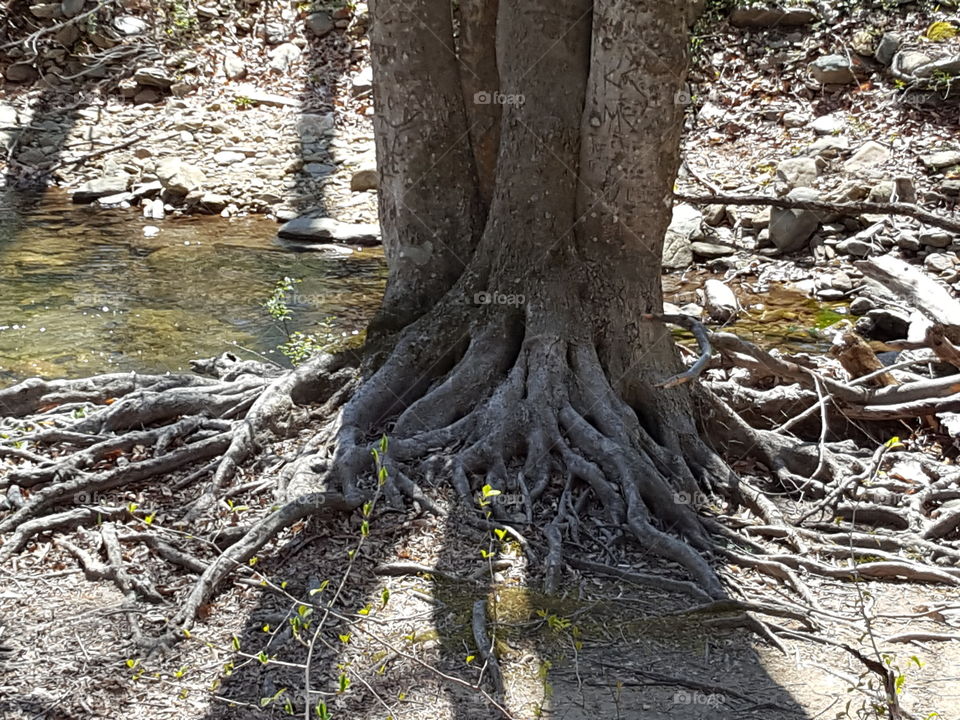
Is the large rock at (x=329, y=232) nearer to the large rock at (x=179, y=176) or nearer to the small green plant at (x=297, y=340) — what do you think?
the large rock at (x=179, y=176)

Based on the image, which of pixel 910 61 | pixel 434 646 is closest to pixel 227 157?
pixel 910 61

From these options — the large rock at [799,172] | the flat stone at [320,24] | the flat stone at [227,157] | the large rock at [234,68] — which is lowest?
the flat stone at [227,157]

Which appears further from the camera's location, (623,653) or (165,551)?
(165,551)

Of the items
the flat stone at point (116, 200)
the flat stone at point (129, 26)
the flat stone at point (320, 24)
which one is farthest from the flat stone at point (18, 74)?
the flat stone at point (320, 24)

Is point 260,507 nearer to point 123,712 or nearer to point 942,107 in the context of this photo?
point 123,712

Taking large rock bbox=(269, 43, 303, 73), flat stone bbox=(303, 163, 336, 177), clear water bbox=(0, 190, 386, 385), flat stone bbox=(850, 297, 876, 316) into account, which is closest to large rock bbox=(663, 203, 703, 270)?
flat stone bbox=(850, 297, 876, 316)

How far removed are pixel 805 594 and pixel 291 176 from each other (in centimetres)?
1218

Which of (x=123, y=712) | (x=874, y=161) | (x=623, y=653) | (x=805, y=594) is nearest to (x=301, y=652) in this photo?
(x=123, y=712)

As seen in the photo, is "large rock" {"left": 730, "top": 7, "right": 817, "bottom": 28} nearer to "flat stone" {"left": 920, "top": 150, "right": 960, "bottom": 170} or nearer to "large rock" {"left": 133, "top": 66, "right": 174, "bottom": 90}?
"flat stone" {"left": 920, "top": 150, "right": 960, "bottom": 170}

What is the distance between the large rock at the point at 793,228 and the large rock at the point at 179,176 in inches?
325

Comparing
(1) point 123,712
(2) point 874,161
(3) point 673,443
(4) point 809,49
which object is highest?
(4) point 809,49

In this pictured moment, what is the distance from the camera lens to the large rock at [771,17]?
15820mm

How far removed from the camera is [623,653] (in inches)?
153

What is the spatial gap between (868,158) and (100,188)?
1080 centimetres
